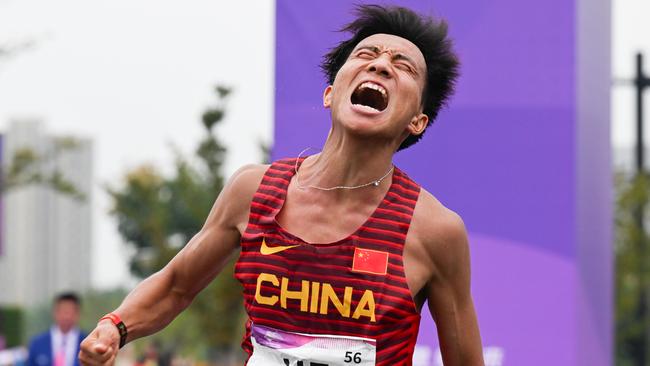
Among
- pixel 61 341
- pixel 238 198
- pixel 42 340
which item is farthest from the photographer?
pixel 42 340

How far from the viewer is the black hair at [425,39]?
13.4 feet

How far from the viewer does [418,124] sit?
403cm

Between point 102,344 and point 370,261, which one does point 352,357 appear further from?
point 102,344

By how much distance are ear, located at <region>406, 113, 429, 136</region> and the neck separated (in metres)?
0.08

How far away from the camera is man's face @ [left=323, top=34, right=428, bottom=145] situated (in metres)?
3.79


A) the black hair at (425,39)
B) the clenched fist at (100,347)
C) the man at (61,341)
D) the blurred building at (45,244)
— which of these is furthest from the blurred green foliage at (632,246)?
the blurred building at (45,244)

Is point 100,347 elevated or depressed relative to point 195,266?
depressed

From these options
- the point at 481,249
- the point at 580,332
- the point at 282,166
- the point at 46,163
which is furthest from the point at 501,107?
the point at 46,163

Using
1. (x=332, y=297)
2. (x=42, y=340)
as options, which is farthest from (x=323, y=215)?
(x=42, y=340)

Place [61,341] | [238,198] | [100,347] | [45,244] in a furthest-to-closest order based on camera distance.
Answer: [45,244]
[61,341]
[238,198]
[100,347]

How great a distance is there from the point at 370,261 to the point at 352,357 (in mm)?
285

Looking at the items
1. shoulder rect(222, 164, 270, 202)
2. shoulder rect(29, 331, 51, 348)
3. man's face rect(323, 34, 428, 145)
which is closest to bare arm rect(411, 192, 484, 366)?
man's face rect(323, 34, 428, 145)

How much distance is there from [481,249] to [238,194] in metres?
2.72

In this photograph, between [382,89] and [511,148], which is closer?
[382,89]
